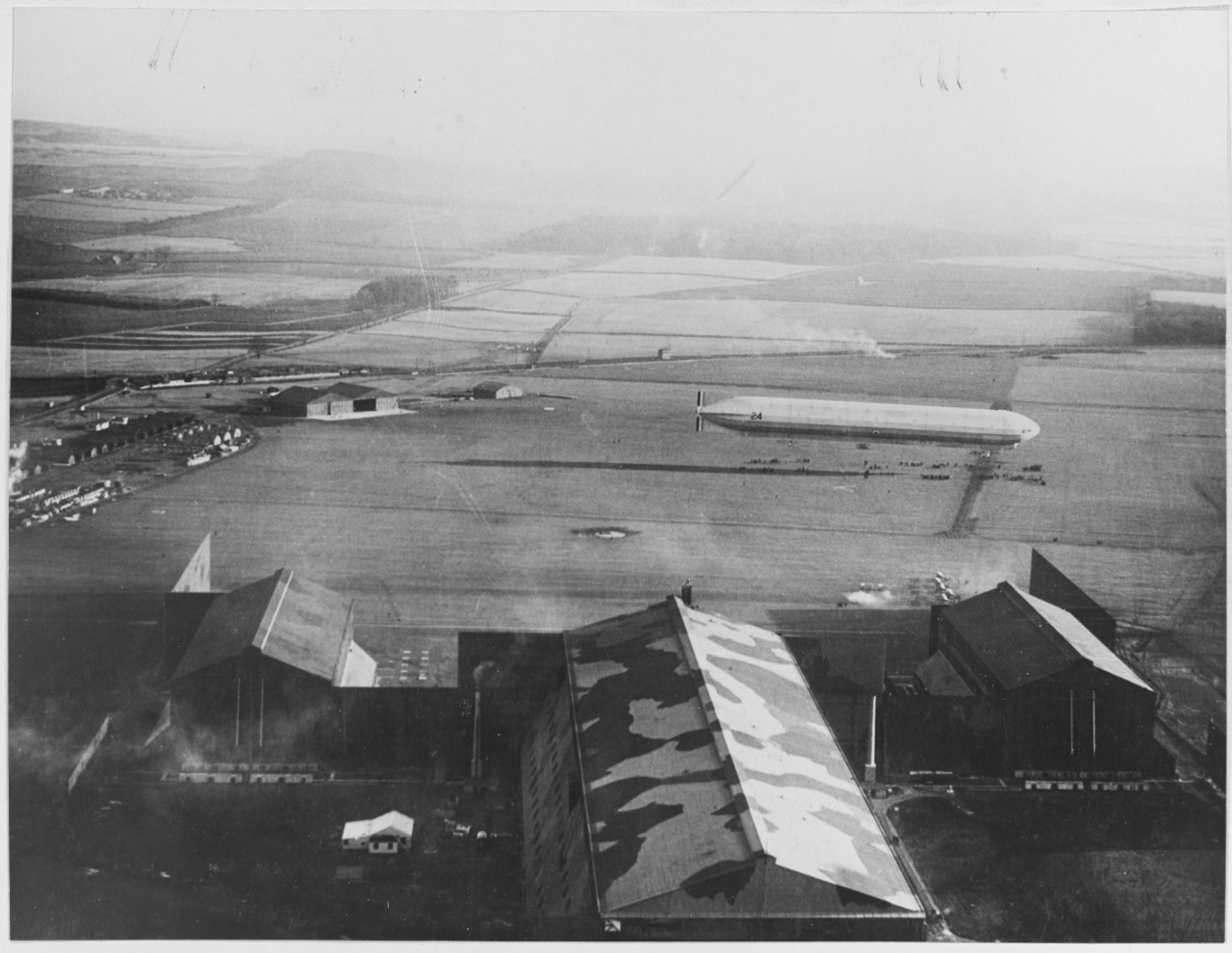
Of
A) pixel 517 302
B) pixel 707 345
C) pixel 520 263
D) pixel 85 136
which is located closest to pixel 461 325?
pixel 517 302

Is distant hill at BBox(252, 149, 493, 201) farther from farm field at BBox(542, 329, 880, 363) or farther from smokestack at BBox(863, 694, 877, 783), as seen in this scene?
smokestack at BBox(863, 694, 877, 783)

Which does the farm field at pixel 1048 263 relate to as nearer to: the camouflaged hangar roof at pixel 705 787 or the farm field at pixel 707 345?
the farm field at pixel 707 345

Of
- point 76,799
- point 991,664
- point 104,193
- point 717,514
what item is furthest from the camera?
point 717,514

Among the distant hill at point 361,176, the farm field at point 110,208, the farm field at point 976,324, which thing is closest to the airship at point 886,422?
the farm field at point 976,324

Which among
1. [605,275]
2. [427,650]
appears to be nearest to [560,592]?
[427,650]

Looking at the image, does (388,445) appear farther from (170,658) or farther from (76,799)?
(76,799)

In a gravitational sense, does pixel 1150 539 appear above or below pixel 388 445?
below

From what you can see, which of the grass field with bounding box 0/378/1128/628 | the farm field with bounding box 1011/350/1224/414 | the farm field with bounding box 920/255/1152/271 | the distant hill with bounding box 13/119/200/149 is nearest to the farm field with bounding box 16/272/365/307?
the distant hill with bounding box 13/119/200/149
